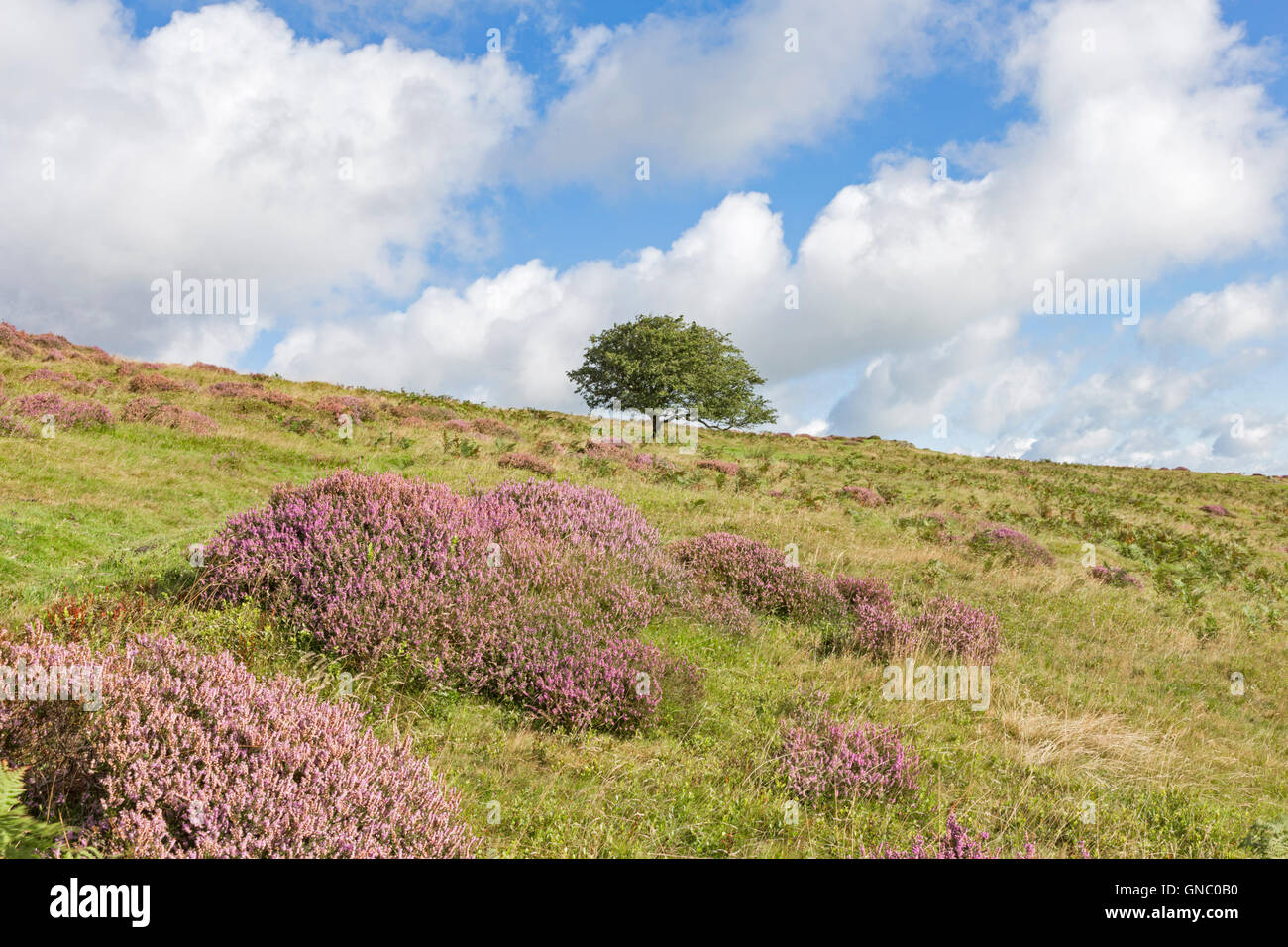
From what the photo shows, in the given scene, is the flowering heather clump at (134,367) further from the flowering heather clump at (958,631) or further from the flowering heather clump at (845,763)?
the flowering heather clump at (845,763)

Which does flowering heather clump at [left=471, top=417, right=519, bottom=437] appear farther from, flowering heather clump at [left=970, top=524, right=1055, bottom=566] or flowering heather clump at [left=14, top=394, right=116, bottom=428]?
flowering heather clump at [left=970, top=524, right=1055, bottom=566]

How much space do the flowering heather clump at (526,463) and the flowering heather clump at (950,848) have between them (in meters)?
13.7

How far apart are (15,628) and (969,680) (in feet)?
31.4

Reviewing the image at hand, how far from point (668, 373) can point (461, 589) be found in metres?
35.9

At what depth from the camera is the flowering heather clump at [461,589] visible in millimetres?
5996

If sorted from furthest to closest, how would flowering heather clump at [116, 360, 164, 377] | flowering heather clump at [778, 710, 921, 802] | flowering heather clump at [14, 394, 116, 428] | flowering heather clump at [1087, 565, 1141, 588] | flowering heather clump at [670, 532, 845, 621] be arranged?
flowering heather clump at [116, 360, 164, 377]
flowering heather clump at [14, 394, 116, 428]
flowering heather clump at [1087, 565, 1141, 588]
flowering heather clump at [670, 532, 845, 621]
flowering heather clump at [778, 710, 921, 802]

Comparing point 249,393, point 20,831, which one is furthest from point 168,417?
point 20,831

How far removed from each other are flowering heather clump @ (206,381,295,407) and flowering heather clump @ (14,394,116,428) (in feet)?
18.2

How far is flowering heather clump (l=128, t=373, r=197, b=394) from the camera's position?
79.6ft

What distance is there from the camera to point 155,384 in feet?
80.5

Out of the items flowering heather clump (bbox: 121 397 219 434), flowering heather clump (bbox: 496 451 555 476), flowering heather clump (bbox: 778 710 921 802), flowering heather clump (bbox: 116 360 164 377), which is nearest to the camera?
flowering heather clump (bbox: 778 710 921 802)

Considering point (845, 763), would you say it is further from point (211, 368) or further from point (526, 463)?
point (211, 368)

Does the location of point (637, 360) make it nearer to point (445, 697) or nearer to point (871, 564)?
point (871, 564)

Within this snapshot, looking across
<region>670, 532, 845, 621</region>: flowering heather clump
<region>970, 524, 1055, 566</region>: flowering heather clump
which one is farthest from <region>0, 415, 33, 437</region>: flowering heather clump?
<region>970, 524, 1055, 566</region>: flowering heather clump
